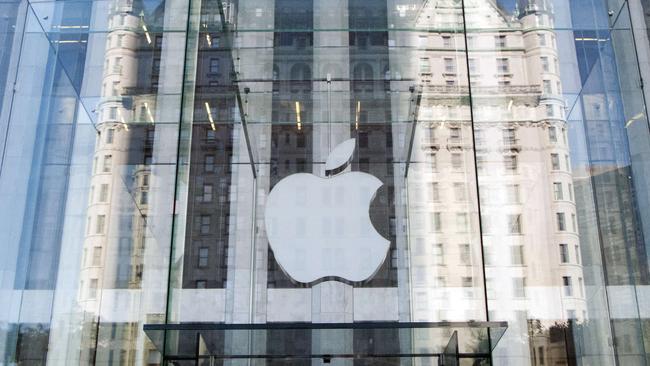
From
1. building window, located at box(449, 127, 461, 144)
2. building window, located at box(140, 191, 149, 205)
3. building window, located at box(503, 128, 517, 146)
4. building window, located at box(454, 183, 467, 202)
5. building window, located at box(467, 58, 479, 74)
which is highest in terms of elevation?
building window, located at box(467, 58, 479, 74)

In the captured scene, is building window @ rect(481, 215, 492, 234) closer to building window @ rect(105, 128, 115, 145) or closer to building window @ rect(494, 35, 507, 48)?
building window @ rect(494, 35, 507, 48)

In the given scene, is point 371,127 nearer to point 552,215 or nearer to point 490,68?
point 490,68

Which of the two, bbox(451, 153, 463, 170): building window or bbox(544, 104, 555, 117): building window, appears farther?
bbox(544, 104, 555, 117): building window

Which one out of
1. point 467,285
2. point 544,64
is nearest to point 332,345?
point 467,285

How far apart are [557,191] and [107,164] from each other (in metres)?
5.07

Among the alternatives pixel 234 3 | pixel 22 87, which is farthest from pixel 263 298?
pixel 22 87

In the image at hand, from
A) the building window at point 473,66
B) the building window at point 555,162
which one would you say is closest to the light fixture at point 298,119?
the building window at point 473,66

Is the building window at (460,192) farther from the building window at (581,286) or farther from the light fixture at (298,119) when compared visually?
the building window at (581,286)

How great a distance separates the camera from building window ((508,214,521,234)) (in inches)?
301

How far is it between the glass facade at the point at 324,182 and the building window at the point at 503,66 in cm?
2

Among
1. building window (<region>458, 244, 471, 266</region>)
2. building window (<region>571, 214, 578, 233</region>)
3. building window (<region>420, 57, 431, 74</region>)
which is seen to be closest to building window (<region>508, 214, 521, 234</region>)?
building window (<region>571, 214, 578, 233</region>)

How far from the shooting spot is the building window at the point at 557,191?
7.61 metres

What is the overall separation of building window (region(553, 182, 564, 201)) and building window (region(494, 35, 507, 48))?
5.48 feet

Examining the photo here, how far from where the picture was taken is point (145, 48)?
7910 mm
